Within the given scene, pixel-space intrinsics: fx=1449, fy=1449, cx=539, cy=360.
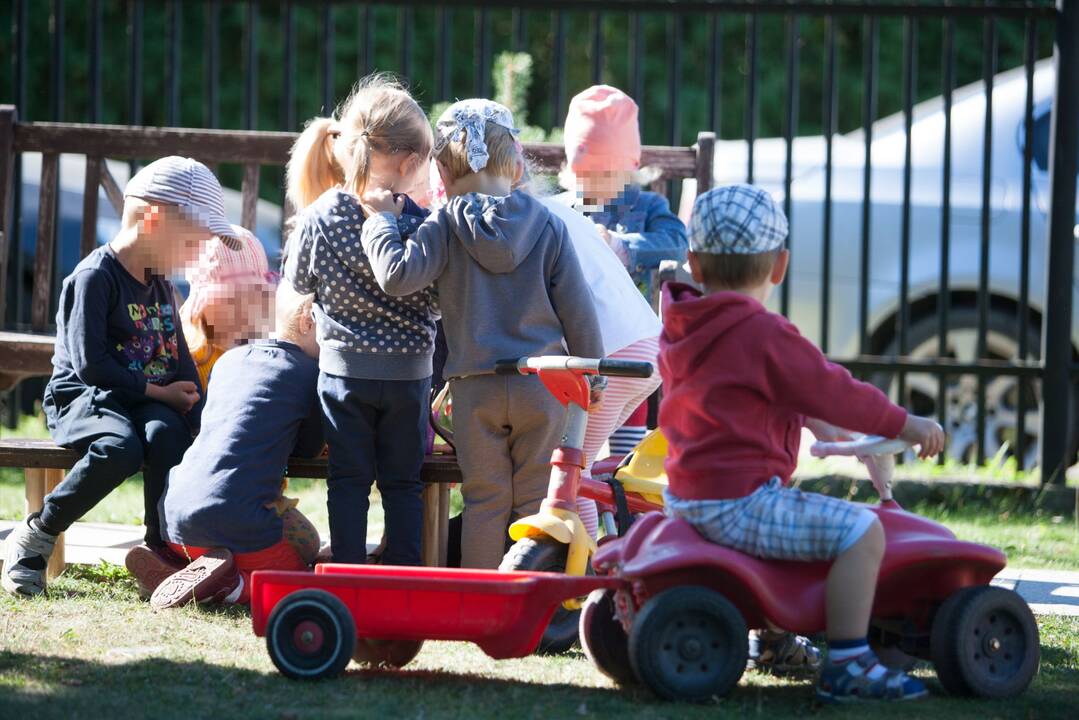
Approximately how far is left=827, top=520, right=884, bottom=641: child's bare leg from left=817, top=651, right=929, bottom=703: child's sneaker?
7 centimetres

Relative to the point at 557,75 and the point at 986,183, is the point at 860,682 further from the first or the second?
the point at 557,75

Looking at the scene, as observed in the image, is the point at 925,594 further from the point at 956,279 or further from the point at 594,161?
the point at 956,279

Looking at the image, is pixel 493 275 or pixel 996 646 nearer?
pixel 996 646

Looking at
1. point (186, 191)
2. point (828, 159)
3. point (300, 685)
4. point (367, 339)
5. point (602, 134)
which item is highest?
point (828, 159)

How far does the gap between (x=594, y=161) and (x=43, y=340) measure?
2018 millimetres

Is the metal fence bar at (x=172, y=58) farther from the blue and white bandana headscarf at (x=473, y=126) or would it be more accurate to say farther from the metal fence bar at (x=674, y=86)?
the blue and white bandana headscarf at (x=473, y=126)

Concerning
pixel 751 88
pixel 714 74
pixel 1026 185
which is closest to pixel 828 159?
pixel 751 88

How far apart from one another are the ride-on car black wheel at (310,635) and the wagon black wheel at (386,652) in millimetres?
226

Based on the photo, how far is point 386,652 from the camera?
3.42 metres

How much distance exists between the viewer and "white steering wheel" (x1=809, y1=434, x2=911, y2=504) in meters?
3.17

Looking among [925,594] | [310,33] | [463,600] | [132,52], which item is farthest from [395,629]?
[310,33]

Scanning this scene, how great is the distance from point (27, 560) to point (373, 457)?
108 centimetres

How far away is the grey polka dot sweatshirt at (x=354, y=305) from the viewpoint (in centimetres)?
395

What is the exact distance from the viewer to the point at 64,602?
4.10 metres
